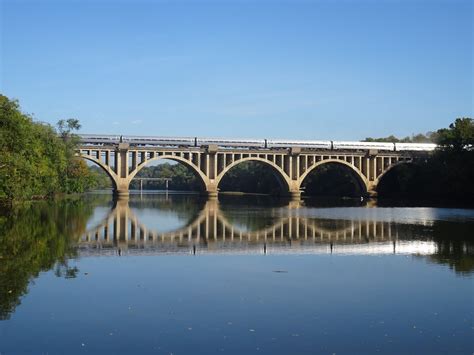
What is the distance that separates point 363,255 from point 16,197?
28.7m

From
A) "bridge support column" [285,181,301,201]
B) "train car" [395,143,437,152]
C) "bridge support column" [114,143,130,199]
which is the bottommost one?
"bridge support column" [285,181,301,201]

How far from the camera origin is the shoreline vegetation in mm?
39131

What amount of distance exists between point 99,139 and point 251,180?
44001 millimetres

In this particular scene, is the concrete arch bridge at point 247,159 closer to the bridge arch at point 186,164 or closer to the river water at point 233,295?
the bridge arch at point 186,164

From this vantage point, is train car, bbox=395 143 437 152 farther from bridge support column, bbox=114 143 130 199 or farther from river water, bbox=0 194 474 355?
river water, bbox=0 194 474 355

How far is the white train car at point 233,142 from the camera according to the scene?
83125 mm

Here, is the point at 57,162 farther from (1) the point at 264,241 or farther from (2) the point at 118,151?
(1) the point at 264,241

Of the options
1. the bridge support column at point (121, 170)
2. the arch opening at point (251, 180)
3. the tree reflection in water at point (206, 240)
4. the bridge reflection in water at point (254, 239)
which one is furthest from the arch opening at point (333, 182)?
the bridge reflection in water at point (254, 239)

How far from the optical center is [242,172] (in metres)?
121

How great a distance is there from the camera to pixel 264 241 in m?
26.6

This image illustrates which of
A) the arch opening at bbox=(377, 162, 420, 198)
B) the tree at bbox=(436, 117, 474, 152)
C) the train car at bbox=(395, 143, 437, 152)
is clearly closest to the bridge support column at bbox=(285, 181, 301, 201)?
the arch opening at bbox=(377, 162, 420, 198)

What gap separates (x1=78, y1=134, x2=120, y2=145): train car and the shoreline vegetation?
207 centimetres

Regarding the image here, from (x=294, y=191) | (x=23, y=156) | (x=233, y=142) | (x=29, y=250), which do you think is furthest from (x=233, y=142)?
(x=29, y=250)

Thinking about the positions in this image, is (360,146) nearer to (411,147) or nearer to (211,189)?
(411,147)
